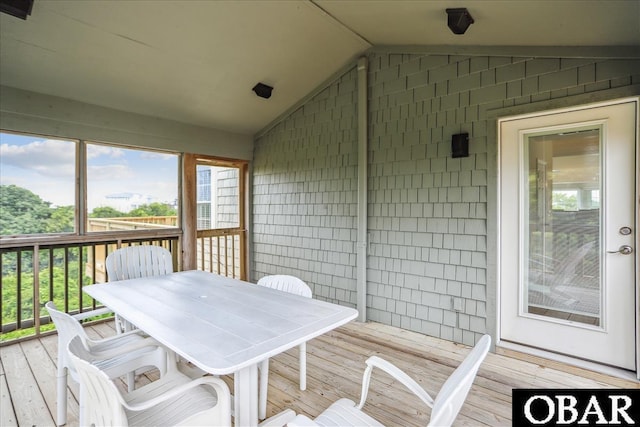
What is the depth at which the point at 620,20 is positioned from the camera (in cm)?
227

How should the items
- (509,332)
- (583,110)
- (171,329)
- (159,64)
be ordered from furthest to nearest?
(159,64), (509,332), (583,110), (171,329)

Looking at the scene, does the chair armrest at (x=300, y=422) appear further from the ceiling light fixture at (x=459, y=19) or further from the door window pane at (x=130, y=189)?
the door window pane at (x=130, y=189)

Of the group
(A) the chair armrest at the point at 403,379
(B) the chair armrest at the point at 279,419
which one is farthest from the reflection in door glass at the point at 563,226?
(B) the chair armrest at the point at 279,419

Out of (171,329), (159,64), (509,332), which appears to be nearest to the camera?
(171,329)

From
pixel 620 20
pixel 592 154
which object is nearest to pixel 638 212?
pixel 592 154

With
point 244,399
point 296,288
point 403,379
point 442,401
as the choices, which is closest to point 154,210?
point 296,288

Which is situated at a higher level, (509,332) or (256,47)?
(256,47)

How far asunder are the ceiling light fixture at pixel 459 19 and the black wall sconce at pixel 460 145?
0.96 meters

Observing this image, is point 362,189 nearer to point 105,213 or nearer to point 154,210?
point 154,210

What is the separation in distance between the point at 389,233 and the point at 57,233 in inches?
152

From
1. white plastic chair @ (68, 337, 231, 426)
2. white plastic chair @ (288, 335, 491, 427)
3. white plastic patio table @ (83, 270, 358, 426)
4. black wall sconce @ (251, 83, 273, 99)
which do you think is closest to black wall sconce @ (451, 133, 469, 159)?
white plastic patio table @ (83, 270, 358, 426)

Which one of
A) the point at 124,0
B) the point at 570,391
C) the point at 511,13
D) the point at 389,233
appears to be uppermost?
the point at 124,0

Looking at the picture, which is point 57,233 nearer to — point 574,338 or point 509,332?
point 509,332

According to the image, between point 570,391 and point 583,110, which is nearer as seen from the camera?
point 570,391
